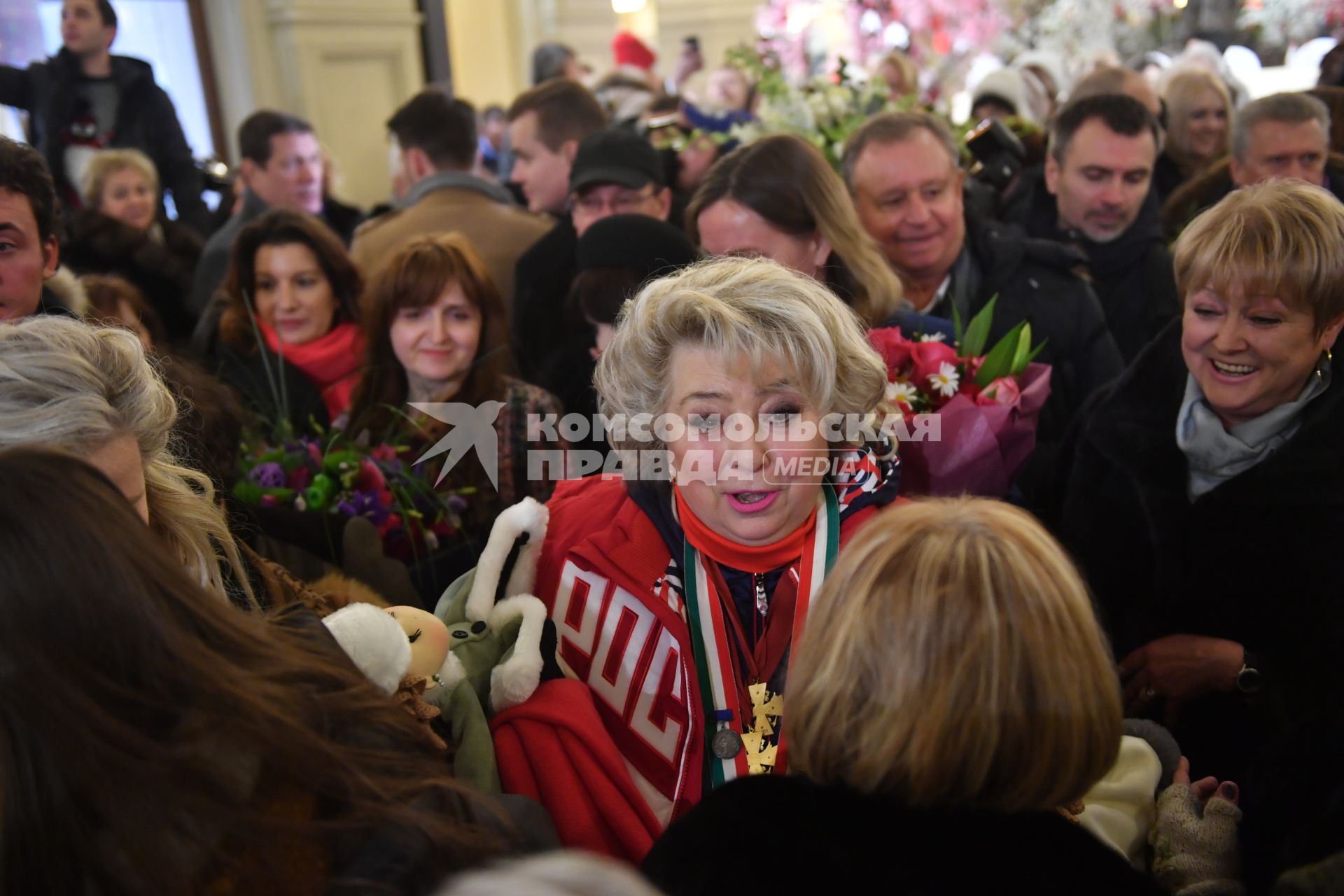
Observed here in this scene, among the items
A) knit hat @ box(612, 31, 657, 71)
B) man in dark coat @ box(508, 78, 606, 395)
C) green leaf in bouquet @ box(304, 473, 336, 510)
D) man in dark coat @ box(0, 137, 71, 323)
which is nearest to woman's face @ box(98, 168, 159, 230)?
man in dark coat @ box(508, 78, 606, 395)

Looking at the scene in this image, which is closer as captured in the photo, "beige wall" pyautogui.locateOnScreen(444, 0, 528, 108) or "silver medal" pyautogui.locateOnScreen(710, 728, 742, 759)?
"silver medal" pyautogui.locateOnScreen(710, 728, 742, 759)

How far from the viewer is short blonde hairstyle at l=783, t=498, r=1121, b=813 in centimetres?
108

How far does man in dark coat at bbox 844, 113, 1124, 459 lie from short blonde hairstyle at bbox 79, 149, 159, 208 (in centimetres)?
299

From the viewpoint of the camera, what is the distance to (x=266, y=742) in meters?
1.06

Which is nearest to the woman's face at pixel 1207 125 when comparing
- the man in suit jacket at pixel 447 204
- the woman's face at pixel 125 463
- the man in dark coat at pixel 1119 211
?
the man in dark coat at pixel 1119 211

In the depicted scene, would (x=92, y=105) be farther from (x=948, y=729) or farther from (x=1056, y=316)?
(x=948, y=729)

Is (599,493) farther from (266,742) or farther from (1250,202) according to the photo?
(1250,202)

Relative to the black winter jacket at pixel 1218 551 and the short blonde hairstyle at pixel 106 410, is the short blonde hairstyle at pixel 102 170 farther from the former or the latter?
the black winter jacket at pixel 1218 551

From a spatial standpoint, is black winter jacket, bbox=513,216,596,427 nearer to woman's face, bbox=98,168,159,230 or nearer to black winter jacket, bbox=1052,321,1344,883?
black winter jacket, bbox=1052,321,1344,883

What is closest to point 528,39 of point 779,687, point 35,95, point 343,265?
point 35,95

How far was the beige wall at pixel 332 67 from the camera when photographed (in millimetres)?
7113

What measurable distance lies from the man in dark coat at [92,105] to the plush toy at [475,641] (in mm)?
4084

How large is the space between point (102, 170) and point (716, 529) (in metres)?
3.71

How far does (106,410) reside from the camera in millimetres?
1473
